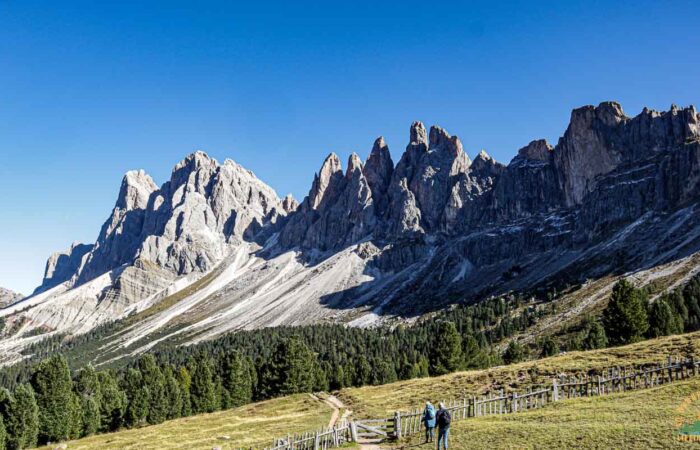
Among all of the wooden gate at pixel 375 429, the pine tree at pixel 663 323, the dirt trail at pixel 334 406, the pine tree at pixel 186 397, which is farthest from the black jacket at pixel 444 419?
the pine tree at pixel 186 397

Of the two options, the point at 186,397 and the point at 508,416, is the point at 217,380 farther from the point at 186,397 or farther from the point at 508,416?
the point at 508,416

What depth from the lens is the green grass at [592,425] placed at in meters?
24.4

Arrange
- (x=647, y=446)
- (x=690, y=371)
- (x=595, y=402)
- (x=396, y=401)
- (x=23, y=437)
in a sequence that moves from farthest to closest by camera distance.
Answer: (x=23, y=437), (x=396, y=401), (x=690, y=371), (x=595, y=402), (x=647, y=446)

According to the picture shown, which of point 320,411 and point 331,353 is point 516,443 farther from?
point 331,353

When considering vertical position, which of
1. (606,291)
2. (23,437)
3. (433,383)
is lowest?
(23,437)

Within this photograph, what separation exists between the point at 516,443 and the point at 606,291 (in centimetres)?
17096

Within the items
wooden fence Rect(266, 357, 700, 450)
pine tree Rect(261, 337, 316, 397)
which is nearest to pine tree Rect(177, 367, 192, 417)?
pine tree Rect(261, 337, 316, 397)

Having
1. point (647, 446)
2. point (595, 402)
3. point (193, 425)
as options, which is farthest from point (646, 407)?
point (193, 425)

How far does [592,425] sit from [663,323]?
255ft

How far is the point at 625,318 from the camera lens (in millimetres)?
82625

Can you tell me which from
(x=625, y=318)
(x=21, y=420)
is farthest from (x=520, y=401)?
(x=21, y=420)

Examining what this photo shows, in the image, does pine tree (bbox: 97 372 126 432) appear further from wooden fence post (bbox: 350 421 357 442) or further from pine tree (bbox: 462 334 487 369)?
wooden fence post (bbox: 350 421 357 442)

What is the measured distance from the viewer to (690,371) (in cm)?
3800

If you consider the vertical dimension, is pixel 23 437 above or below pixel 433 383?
below
